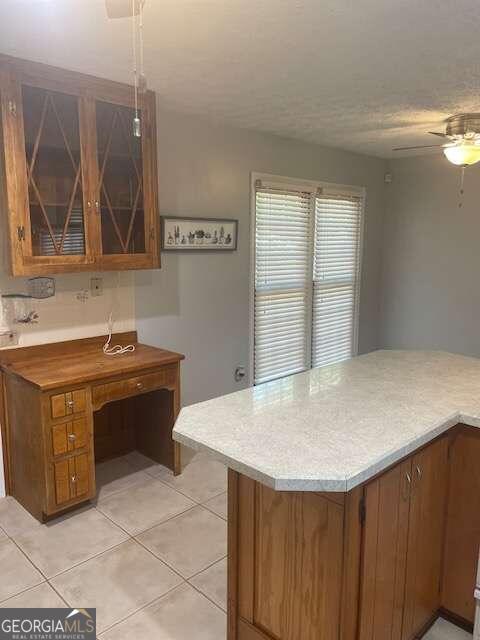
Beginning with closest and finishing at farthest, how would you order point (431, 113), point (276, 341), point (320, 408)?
point (320, 408) < point (431, 113) < point (276, 341)

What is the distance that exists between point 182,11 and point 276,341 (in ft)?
9.85

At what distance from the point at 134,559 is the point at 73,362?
44.5 inches

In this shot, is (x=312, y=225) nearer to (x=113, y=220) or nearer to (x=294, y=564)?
(x=113, y=220)

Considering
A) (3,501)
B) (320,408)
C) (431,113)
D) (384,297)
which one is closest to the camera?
(320,408)

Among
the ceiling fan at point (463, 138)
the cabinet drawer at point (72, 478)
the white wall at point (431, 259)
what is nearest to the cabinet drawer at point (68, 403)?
the cabinet drawer at point (72, 478)

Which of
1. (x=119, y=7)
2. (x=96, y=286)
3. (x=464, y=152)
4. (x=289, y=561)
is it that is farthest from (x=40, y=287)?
(x=464, y=152)

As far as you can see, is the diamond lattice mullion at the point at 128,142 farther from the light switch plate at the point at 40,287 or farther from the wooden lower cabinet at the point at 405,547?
→ the wooden lower cabinet at the point at 405,547

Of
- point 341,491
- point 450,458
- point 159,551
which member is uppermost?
point 341,491

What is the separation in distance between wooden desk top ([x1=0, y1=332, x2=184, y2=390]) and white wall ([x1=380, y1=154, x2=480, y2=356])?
323 centimetres

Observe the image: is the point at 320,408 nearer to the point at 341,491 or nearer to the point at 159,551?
the point at 341,491

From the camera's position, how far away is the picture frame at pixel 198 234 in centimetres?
344

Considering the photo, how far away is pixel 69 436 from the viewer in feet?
8.59

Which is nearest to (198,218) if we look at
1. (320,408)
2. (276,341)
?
(276,341)

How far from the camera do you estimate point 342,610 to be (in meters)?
1.45
